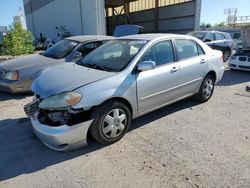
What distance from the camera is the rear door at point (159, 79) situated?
3.62 meters

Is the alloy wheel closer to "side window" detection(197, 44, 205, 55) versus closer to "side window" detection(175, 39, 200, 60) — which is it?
"side window" detection(175, 39, 200, 60)

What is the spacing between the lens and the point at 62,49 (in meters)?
6.20

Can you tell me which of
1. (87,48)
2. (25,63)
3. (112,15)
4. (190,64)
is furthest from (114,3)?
(190,64)

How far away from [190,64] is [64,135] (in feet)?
9.33

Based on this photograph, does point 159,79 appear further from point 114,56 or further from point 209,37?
point 209,37

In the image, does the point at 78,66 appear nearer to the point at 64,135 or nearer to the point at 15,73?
the point at 64,135

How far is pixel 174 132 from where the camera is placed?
A: 377 centimetres

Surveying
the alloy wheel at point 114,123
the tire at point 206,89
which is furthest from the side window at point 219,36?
the alloy wheel at point 114,123

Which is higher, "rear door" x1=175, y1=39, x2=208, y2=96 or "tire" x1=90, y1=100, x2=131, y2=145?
"rear door" x1=175, y1=39, x2=208, y2=96

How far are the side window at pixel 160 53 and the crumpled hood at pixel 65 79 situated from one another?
2.64ft

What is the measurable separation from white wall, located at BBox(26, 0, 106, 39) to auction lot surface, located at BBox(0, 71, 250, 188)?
10679 millimetres

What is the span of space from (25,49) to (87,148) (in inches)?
416

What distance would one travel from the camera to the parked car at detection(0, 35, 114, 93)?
534 centimetres

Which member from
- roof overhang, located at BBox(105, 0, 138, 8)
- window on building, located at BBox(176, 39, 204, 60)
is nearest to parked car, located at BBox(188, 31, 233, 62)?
window on building, located at BBox(176, 39, 204, 60)
